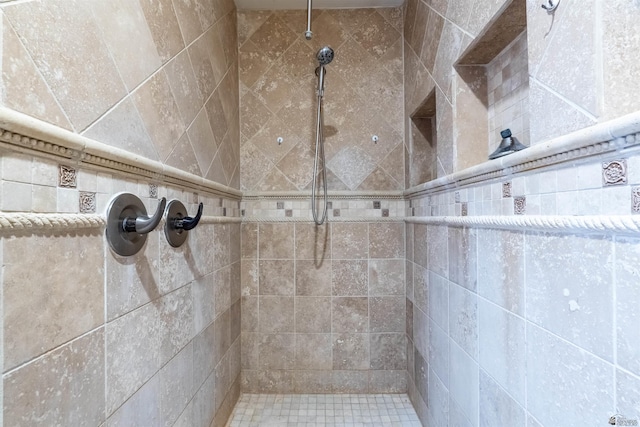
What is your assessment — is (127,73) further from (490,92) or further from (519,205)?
(490,92)

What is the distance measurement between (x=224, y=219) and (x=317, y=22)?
131cm

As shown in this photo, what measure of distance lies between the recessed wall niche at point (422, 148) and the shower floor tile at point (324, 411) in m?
1.25

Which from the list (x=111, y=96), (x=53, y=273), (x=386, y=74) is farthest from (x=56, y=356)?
(x=386, y=74)

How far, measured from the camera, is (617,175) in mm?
512

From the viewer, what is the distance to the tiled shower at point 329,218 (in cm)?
53

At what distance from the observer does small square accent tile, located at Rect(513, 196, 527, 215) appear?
749 mm

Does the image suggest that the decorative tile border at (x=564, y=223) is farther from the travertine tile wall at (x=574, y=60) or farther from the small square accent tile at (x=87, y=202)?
the small square accent tile at (x=87, y=202)

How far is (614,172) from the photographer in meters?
0.52

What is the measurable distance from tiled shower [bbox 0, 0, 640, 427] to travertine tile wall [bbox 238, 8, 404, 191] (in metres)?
0.01

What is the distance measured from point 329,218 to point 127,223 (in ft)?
3.93

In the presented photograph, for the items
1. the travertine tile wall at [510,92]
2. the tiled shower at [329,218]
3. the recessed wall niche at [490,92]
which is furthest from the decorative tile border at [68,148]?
the travertine tile wall at [510,92]

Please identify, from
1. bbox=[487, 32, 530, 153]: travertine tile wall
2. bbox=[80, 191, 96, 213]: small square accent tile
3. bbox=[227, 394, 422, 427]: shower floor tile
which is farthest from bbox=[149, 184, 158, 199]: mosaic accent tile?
bbox=[227, 394, 422, 427]: shower floor tile

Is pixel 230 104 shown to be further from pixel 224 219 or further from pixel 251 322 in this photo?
pixel 251 322

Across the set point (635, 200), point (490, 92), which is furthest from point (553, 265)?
point (490, 92)
